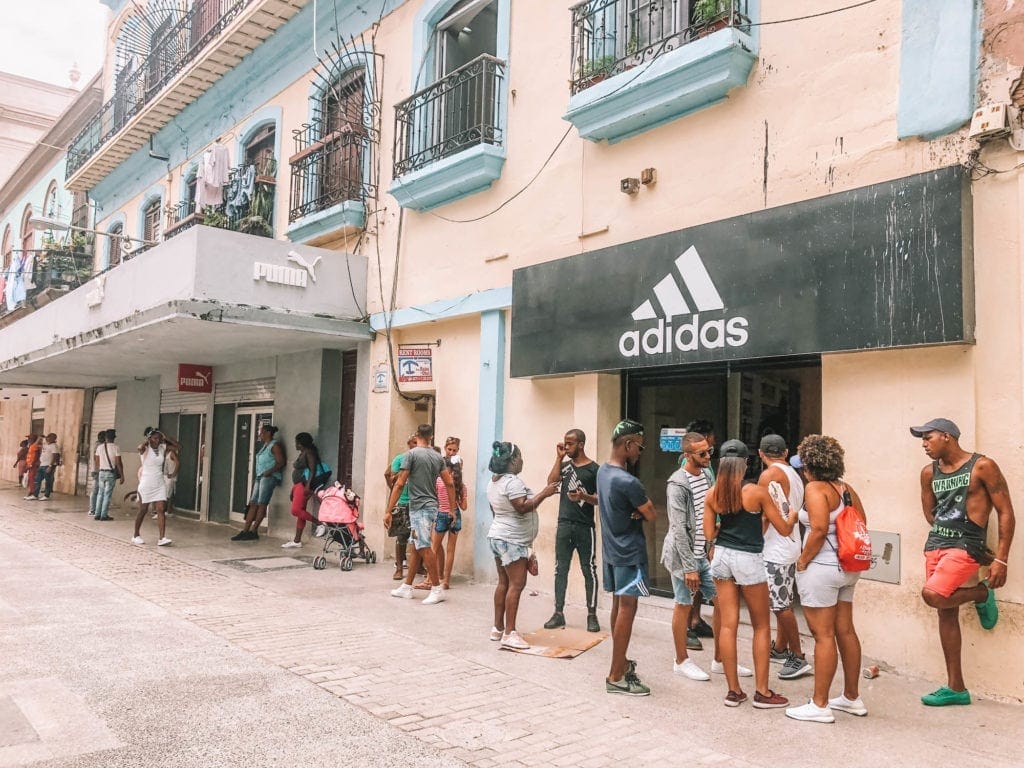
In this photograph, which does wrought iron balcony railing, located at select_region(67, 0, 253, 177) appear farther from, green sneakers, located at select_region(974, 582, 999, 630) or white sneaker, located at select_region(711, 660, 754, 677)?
green sneakers, located at select_region(974, 582, 999, 630)

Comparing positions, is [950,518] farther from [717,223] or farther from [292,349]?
[292,349]

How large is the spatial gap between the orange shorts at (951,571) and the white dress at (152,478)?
32.7 ft

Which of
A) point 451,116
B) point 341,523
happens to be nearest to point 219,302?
point 341,523

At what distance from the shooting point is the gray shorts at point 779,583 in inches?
209

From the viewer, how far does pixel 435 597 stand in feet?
25.6

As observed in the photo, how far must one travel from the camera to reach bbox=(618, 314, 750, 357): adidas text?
6.55 meters

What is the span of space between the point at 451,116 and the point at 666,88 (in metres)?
3.67

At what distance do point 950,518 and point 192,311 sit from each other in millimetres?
8270

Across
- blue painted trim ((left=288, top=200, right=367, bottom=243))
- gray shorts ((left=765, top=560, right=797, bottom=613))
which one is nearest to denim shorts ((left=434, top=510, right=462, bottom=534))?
gray shorts ((left=765, top=560, right=797, bottom=613))

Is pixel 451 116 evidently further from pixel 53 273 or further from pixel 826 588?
pixel 53 273

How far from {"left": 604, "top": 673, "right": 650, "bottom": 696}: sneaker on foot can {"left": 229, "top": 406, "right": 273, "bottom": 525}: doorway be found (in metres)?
10.1

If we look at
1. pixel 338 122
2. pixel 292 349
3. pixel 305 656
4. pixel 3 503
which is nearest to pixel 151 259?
pixel 292 349

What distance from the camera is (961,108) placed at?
218 inches

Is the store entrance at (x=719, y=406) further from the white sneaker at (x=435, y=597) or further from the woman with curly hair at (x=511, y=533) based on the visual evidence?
the white sneaker at (x=435, y=597)
